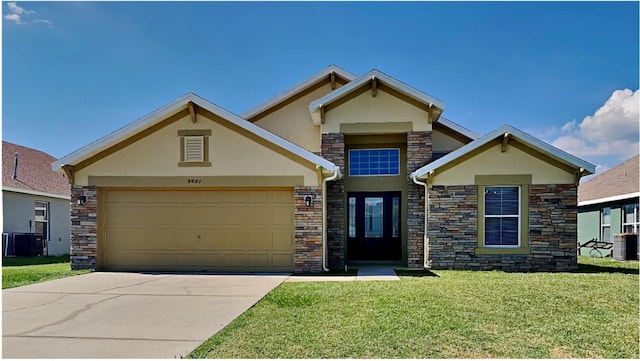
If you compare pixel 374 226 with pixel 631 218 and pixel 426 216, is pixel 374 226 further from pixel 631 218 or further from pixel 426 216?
pixel 631 218

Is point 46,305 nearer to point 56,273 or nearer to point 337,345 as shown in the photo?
point 56,273

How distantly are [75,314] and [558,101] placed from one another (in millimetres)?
16382

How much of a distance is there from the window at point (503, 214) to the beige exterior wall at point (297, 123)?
17.7ft

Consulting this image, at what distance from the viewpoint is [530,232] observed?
450 inches

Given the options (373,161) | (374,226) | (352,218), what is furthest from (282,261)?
(373,161)

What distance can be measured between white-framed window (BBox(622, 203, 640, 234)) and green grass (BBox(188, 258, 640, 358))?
879cm

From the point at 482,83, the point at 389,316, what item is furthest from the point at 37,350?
the point at 482,83

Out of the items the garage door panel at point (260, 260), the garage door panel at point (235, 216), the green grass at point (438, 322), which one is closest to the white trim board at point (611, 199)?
the green grass at point (438, 322)

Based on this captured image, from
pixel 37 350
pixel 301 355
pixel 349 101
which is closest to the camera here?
pixel 301 355

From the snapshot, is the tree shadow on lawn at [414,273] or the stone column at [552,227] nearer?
the tree shadow on lawn at [414,273]

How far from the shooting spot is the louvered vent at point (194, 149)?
1139cm

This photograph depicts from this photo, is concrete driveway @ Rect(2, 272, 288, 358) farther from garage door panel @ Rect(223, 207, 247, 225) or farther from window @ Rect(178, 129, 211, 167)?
window @ Rect(178, 129, 211, 167)

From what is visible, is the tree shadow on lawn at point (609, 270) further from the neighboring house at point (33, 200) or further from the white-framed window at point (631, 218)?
the neighboring house at point (33, 200)

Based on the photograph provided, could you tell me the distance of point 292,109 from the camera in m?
14.4
